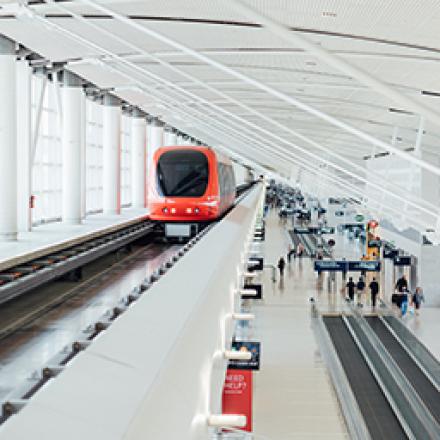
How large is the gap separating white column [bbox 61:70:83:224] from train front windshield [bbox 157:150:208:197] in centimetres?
699

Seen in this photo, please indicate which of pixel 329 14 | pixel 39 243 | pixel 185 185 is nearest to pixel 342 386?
pixel 185 185

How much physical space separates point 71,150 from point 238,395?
1669 cm

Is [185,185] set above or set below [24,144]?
below

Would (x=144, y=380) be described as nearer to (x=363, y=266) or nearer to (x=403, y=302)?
(x=363, y=266)

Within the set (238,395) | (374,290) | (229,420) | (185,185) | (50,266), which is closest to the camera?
(229,420)

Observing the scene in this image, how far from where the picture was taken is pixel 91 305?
1248 centimetres

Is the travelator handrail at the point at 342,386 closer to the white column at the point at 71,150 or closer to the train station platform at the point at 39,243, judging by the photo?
the train station platform at the point at 39,243

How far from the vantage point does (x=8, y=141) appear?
19234 millimetres

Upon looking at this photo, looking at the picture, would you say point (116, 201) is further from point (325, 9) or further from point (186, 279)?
point (186, 279)

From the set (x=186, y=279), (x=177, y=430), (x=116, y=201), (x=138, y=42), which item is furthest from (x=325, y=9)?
(x=116, y=201)

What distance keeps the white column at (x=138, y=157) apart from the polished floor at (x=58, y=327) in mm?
26398

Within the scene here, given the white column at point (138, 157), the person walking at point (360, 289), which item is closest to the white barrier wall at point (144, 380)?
the person walking at point (360, 289)

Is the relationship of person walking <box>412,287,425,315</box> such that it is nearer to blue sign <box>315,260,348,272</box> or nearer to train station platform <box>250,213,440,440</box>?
train station platform <box>250,213,440,440</box>

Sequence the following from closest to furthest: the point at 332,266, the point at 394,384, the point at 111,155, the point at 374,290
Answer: the point at 394,384, the point at 332,266, the point at 374,290, the point at 111,155
